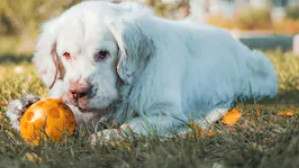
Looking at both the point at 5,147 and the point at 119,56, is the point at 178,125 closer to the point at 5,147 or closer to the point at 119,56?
the point at 119,56

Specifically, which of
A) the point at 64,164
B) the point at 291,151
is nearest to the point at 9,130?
the point at 64,164

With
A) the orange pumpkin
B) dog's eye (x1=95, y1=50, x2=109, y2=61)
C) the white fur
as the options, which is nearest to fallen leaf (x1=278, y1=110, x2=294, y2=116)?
the white fur

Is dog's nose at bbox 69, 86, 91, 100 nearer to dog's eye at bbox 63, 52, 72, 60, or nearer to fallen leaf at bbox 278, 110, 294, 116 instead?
dog's eye at bbox 63, 52, 72, 60

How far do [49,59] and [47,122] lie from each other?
0.62m

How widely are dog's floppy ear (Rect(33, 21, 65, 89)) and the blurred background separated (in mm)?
820

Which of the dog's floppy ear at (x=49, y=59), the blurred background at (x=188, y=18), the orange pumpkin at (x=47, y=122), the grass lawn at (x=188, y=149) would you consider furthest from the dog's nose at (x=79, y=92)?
the blurred background at (x=188, y=18)

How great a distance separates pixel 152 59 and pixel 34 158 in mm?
1345

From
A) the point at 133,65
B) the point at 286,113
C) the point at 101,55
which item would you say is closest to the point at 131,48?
the point at 133,65

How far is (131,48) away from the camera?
2.93 m

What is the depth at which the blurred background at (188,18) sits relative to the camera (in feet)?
26.0

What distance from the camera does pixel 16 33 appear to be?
1639 cm

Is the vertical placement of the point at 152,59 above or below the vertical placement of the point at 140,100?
above

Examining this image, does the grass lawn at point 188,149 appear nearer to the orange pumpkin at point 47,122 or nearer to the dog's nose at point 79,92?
the orange pumpkin at point 47,122

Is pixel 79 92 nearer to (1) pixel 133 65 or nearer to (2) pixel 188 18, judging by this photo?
(1) pixel 133 65
